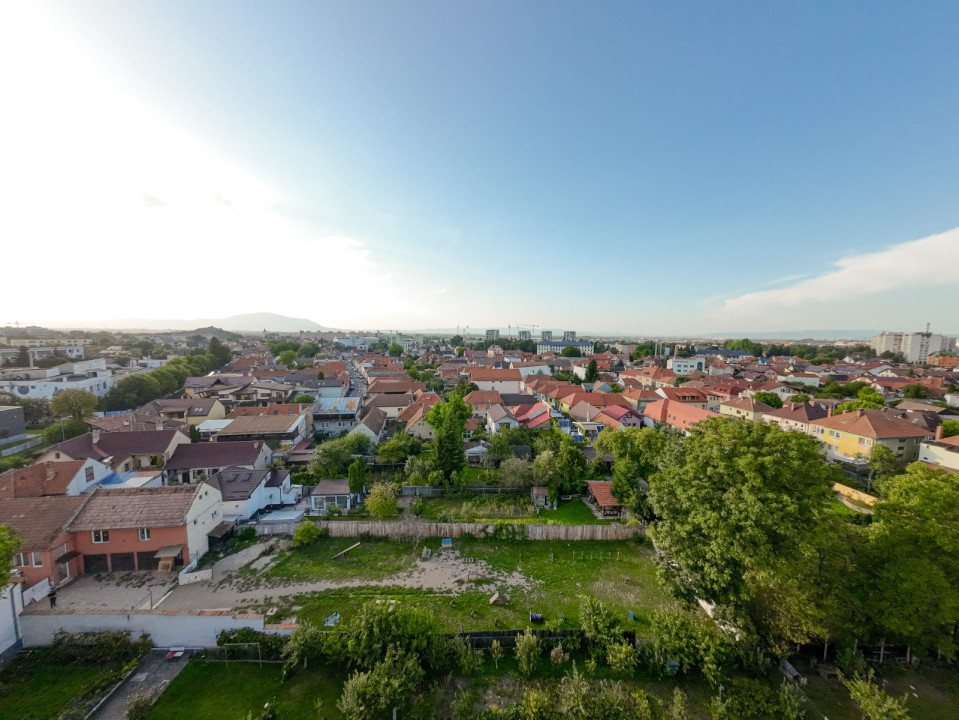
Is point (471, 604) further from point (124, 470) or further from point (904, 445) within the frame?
point (904, 445)

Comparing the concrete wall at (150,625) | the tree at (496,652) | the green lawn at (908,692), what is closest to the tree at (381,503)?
the concrete wall at (150,625)

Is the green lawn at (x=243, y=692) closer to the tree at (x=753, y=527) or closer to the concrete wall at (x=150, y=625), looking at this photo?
the concrete wall at (x=150, y=625)

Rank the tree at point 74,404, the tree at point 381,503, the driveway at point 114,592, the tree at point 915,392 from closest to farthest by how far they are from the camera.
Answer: the driveway at point 114,592, the tree at point 381,503, the tree at point 74,404, the tree at point 915,392

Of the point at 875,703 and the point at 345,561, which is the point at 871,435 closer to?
the point at 875,703

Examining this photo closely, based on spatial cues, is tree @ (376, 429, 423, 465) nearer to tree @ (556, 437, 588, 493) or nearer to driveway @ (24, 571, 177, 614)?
tree @ (556, 437, 588, 493)

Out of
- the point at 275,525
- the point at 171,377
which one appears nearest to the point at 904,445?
the point at 275,525

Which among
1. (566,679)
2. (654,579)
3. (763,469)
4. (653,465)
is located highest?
(763,469)
